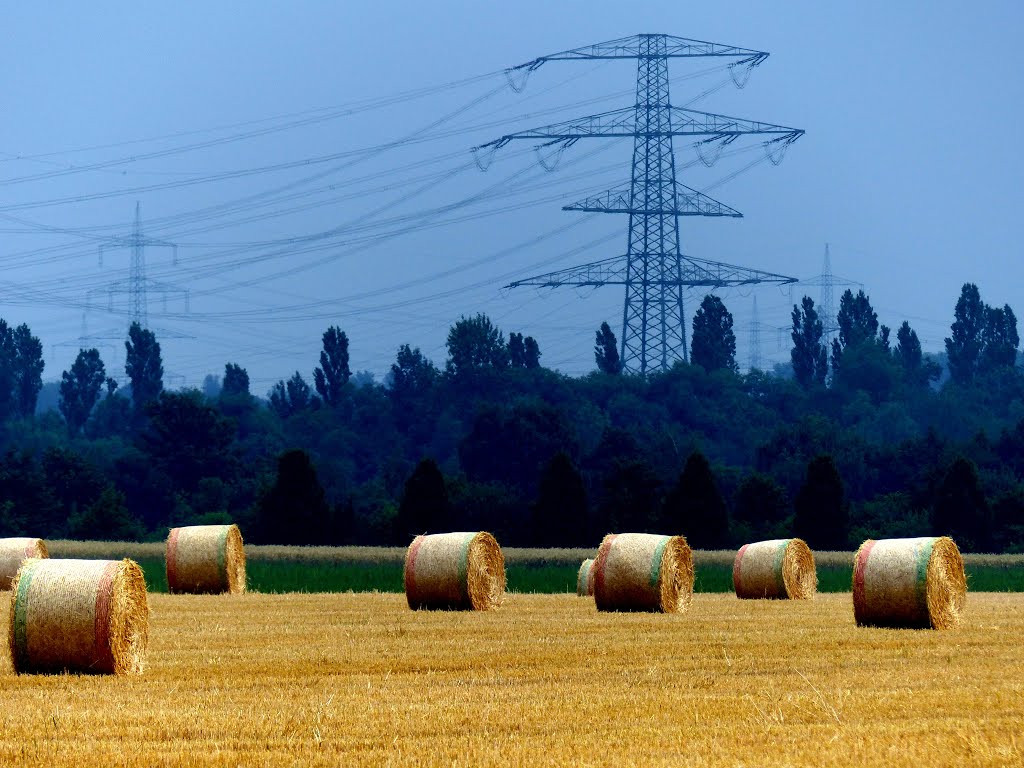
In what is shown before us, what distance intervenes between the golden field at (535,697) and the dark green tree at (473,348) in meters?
108

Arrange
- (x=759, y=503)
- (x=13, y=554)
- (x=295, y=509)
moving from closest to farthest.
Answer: (x=13, y=554) < (x=295, y=509) < (x=759, y=503)

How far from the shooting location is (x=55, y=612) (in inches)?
661

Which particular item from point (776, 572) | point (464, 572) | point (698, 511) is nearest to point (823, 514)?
point (698, 511)

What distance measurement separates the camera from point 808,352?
140m

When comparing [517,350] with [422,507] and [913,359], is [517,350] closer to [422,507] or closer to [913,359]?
[913,359]

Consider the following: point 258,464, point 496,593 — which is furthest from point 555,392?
point 496,593

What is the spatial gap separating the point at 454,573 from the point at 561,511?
135ft

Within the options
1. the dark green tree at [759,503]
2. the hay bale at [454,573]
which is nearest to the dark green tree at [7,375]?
the dark green tree at [759,503]

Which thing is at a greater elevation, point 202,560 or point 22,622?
point 202,560

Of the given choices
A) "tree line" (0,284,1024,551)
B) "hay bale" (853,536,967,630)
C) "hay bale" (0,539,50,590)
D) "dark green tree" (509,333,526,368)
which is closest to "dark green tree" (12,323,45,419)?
"tree line" (0,284,1024,551)

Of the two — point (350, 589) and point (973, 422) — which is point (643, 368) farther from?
point (350, 589)

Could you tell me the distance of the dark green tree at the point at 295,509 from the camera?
219 ft

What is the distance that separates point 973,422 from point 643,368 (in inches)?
1851

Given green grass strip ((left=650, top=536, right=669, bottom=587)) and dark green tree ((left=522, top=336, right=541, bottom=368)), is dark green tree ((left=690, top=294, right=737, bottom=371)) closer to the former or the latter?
dark green tree ((left=522, top=336, right=541, bottom=368))
